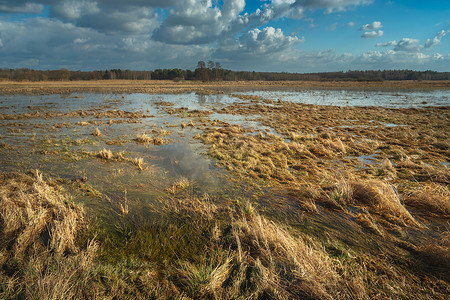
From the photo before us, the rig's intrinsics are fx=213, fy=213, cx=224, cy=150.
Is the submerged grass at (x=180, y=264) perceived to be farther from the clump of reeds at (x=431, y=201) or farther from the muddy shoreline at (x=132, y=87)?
the muddy shoreline at (x=132, y=87)

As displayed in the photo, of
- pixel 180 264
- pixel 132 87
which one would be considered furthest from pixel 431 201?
pixel 132 87

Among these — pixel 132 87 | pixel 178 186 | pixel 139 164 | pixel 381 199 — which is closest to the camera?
pixel 381 199

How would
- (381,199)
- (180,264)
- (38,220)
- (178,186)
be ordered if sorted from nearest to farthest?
1. (180,264)
2. (38,220)
3. (381,199)
4. (178,186)

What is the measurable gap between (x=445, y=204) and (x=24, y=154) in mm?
16743

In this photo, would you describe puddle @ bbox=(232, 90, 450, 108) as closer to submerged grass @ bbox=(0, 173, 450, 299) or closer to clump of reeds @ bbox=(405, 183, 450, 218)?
clump of reeds @ bbox=(405, 183, 450, 218)

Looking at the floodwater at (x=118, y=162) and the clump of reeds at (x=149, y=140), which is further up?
the clump of reeds at (x=149, y=140)

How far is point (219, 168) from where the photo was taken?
9633 mm

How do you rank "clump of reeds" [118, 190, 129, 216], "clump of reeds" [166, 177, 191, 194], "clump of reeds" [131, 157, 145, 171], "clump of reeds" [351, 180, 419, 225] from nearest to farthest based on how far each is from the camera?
"clump of reeds" [351, 180, 419, 225]
"clump of reeds" [118, 190, 129, 216]
"clump of reeds" [166, 177, 191, 194]
"clump of reeds" [131, 157, 145, 171]

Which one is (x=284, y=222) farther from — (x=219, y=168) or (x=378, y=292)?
(x=219, y=168)

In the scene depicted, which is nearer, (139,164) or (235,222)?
(235,222)

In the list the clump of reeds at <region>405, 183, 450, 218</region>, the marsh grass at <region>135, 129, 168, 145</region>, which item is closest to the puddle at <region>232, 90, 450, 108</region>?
the marsh grass at <region>135, 129, 168, 145</region>

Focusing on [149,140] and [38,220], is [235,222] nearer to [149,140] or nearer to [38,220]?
[38,220]

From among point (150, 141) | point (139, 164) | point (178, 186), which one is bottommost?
point (178, 186)

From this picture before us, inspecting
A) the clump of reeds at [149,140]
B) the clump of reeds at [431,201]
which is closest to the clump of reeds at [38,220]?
the clump of reeds at [149,140]
